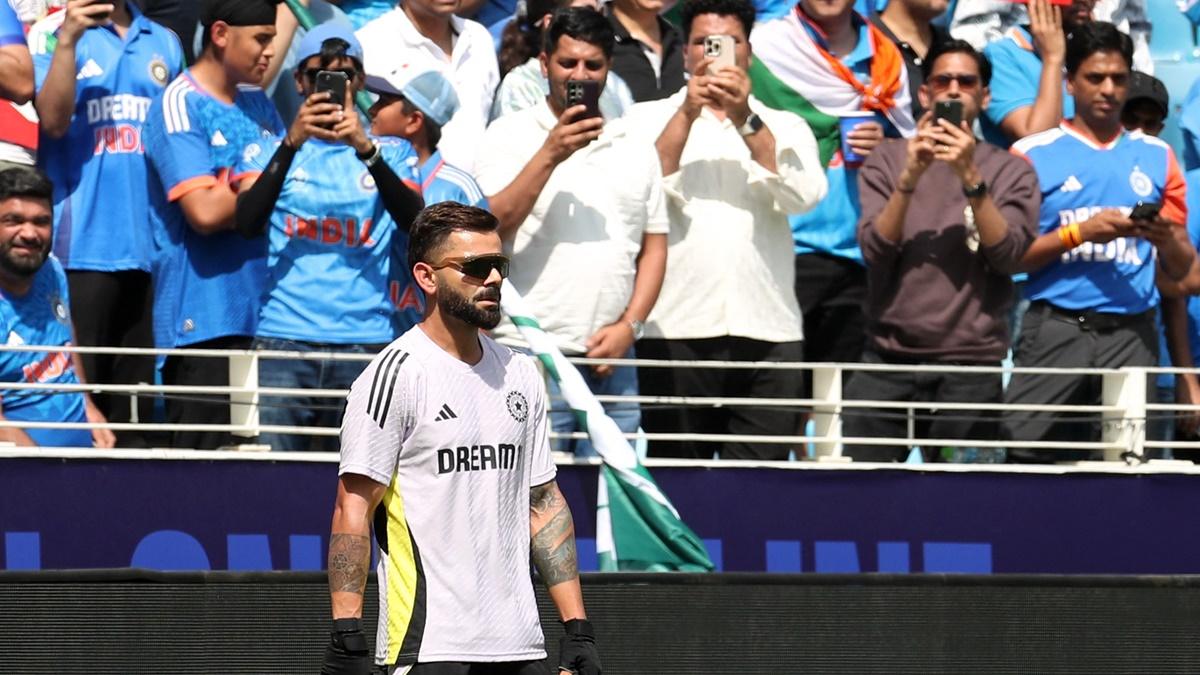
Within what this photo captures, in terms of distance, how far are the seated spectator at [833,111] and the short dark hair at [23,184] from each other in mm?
3227

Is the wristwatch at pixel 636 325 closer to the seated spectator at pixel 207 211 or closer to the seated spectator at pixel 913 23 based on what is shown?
the seated spectator at pixel 207 211

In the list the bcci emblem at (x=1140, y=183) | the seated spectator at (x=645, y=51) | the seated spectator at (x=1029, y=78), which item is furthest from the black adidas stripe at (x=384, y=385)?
the seated spectator at (x=1029, y=78)

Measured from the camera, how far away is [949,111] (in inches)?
330

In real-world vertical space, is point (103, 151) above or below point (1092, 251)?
above

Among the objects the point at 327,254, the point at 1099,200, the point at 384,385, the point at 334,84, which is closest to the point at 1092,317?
the point at 1099,200

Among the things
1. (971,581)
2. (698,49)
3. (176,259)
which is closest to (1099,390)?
(971,581)

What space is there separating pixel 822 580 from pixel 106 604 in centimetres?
247

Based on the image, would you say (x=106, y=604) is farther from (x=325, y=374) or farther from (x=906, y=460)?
(x=906, y=460)

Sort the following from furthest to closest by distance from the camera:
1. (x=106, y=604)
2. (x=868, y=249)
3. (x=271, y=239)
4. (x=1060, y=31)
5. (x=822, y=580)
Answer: (x=1060, y=31), (x=868, y=249), (x=271, y=239), (x=822, y=580), (x=106, y=604)

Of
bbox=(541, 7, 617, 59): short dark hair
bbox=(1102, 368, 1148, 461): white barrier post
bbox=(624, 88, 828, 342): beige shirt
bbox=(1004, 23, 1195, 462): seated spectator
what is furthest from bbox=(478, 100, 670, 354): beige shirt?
bbox=(1102, 368, 1148, 461): white barrier post

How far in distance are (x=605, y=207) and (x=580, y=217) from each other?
11cm

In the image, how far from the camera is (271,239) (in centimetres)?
790

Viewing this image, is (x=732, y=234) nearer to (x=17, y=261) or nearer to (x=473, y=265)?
(x=17, y=261)

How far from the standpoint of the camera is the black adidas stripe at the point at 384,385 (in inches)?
208
